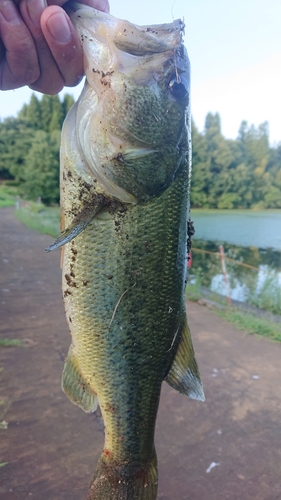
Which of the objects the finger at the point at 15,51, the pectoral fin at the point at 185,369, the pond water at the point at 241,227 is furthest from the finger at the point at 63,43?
the pond water at the point at 241,227

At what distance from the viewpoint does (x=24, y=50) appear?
1.54 meters

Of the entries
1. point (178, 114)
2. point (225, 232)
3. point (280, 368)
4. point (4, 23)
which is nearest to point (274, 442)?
point (280, 368)

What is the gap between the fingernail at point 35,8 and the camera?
1434mm

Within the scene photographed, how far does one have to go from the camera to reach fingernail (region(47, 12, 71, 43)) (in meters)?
1.39

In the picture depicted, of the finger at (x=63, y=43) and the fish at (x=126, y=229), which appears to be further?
the fish at (x=126, y=229)

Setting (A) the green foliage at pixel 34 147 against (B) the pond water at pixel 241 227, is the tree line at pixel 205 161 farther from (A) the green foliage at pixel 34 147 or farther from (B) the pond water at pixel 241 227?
(B) the pond water at pixel 241 227

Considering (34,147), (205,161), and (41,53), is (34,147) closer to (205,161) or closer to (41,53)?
(205,161)

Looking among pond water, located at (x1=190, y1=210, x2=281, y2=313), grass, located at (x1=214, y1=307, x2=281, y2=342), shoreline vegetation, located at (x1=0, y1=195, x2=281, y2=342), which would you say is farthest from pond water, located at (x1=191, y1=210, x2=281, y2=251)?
grass, located at (x1=214, y1=307, x2=281, y2=342)

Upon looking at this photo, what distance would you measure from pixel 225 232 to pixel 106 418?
76.3 feet

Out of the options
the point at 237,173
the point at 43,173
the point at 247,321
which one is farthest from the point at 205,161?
the point at 247,321

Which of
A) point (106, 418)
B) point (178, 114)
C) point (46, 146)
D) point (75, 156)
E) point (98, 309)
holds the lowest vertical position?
point (106, 418)

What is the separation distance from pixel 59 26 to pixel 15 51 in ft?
0.80

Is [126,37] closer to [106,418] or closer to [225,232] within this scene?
[106,418]

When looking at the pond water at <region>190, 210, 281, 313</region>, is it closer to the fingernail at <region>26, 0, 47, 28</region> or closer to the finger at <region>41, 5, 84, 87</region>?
the finger at <region>41, 5, 84, 87</region>
